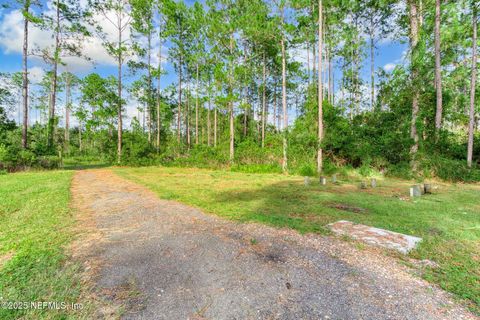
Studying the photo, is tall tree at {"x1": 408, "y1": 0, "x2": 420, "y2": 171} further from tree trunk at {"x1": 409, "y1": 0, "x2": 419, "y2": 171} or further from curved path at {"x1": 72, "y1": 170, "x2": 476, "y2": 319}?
curved path at {"x1": 72, "y1": 170, "x2": 476, "y2": 319}

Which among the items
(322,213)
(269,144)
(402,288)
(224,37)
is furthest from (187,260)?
(224,37)

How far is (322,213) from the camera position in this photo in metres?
4.37

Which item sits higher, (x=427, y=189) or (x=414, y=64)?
(x=414, y=64)

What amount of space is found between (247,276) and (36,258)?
7.92 ft

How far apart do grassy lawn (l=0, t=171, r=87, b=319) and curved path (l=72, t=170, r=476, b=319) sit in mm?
225

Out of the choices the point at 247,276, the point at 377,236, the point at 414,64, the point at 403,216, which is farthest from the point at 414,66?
the point at 247,276

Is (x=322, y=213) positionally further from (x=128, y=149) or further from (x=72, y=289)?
(x=128, y=149)

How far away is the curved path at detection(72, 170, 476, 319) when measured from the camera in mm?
1660

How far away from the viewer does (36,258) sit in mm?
2414

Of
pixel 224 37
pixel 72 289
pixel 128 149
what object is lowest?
pixel 72 289

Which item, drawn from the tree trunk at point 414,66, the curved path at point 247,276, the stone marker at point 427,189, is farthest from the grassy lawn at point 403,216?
the tree trunk at point 414,66

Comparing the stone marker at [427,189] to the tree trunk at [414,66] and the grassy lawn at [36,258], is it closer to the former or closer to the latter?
the tree trunk at [414,66]

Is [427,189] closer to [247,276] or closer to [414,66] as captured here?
[247,276]

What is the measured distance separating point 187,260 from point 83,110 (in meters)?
25.0
